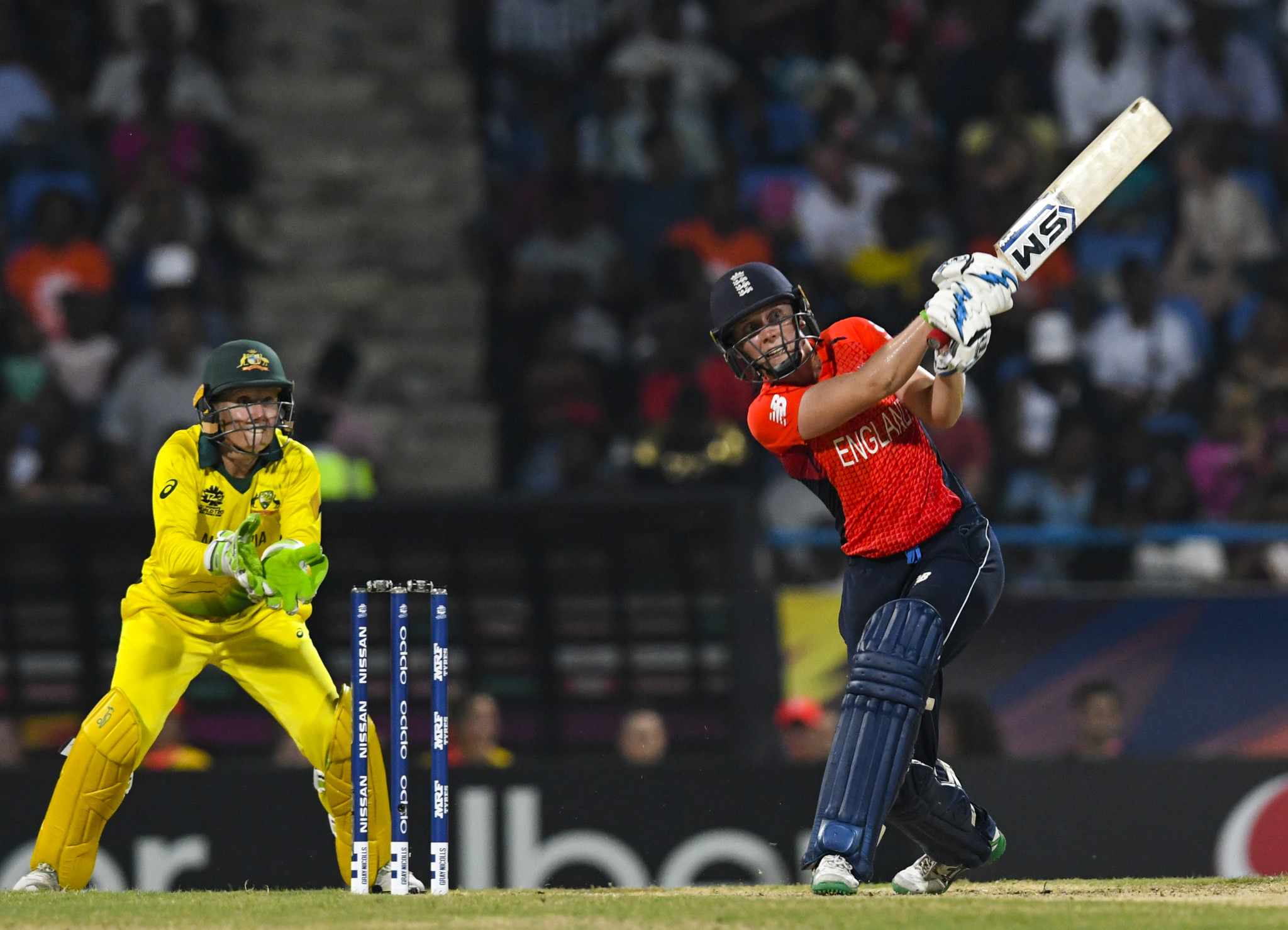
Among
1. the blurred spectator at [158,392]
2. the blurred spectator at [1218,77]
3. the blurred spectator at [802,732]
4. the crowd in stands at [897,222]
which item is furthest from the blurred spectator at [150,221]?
the blurred spectator at [1218,77]

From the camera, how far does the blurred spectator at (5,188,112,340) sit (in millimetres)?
12578

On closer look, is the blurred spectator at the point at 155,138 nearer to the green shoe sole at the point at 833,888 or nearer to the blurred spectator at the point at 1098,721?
the blurred spectator at the point at 1098,721

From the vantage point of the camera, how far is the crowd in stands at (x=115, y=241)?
1150 centimetres

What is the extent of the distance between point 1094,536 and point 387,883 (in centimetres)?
489

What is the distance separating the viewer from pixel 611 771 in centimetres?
865

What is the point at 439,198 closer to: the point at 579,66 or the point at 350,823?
the point at 579,66

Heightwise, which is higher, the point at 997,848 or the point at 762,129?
the point at 762,129

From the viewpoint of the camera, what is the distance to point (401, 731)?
6.47m

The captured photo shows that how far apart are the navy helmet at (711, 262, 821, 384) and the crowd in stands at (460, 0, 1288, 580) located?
4.58 metres

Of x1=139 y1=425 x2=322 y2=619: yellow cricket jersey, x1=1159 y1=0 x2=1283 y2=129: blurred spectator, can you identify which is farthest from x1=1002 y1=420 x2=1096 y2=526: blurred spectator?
x1=139 y1=425 x2=322 y2=619: yellow cricket jersey

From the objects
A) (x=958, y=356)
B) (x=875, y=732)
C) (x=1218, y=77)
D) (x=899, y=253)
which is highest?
(x=1218, y=77)

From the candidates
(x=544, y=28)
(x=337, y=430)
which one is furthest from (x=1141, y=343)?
(x=337, y=430)

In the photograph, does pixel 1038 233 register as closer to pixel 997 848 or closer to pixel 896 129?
pixel 997 848

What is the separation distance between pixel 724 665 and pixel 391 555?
65.0 inches
